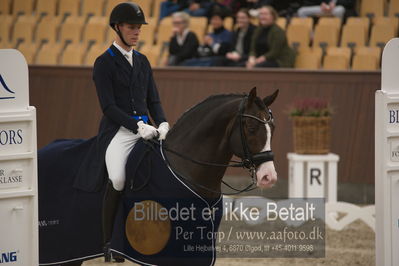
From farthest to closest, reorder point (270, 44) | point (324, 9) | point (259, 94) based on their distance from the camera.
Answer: point (324, 9), point (270, 44), point (259, 94)

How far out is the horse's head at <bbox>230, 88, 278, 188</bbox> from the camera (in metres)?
4.80

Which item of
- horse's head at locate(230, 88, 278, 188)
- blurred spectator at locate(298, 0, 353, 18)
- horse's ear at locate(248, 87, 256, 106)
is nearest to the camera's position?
horse's head at locate(230, 88, 278, 188)

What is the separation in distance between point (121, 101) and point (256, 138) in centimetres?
100

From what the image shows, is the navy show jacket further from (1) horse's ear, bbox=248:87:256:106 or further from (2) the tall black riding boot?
(1) horse's ear, bbox=248:87:256:106

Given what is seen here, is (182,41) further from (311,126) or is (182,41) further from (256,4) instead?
(311,126)

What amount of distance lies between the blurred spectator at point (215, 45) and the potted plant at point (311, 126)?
1.95 metres

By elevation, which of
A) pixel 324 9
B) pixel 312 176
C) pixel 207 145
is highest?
pixel 324 9

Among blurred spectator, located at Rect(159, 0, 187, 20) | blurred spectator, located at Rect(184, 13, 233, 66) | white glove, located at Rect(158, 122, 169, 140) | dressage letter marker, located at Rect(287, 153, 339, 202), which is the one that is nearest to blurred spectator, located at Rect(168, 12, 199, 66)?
blurred spectator, located at Rect(184, 13, 233, 66)

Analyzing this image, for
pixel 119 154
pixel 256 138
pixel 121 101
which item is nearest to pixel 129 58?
pixel 121 101

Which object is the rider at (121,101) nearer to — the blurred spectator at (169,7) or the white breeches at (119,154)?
the white breeches at (119,154)

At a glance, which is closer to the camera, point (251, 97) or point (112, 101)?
point (251, 97)

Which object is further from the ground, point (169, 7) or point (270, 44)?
point (169, 7)

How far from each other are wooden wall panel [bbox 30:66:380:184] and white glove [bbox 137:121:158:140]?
527cm

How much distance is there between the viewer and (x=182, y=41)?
36.5 feet
